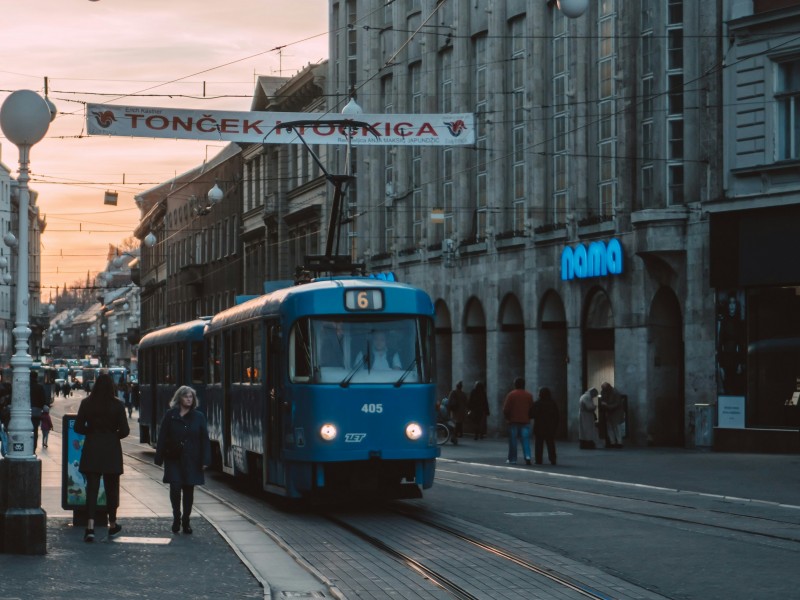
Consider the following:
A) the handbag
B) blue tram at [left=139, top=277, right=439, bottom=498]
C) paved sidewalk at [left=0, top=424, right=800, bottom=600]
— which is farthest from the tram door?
the handbag

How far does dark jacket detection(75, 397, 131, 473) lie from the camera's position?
15.9 meters

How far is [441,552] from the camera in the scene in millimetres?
14891

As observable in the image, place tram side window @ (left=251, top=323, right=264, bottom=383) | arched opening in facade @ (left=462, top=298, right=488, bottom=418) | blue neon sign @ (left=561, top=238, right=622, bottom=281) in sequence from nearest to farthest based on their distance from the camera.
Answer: tram side window @ (left=251, top=323, right=264, bottom=383) → blue neon sign @ (left=561, top=238, right=622, bottom=281) → arched opening in facade @ (left=462, top=298, right=488, bottom=418)

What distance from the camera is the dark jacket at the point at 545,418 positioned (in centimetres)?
3130

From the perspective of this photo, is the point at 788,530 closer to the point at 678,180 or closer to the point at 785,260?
the point at 785,260

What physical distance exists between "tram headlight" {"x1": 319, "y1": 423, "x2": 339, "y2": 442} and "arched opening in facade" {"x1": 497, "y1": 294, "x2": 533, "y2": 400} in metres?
28.2

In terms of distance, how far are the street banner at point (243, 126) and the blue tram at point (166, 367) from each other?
3.78 meters

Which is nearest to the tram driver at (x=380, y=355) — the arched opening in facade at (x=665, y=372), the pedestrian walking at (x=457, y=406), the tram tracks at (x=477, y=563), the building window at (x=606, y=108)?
the tram tracks at (x=477, y=563)

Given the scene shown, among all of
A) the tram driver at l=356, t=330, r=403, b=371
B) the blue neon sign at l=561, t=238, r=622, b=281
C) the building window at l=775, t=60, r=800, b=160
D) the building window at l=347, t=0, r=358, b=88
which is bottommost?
the tram driver at l=356, t=330, r=403, b=371

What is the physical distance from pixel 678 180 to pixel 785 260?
15.2 ft

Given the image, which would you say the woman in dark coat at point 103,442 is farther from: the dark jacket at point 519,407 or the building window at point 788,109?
the building window at point 788,109

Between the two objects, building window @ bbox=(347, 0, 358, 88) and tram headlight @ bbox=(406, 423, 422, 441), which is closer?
tram headlight @ bbox=(406, 423, 422, 441)

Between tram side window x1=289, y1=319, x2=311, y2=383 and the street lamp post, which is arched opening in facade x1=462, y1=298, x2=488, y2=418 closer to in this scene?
tram side window x1=289, y1=319, x2=311, y2=383

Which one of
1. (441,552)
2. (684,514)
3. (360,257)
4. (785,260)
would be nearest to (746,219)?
(785,260)
